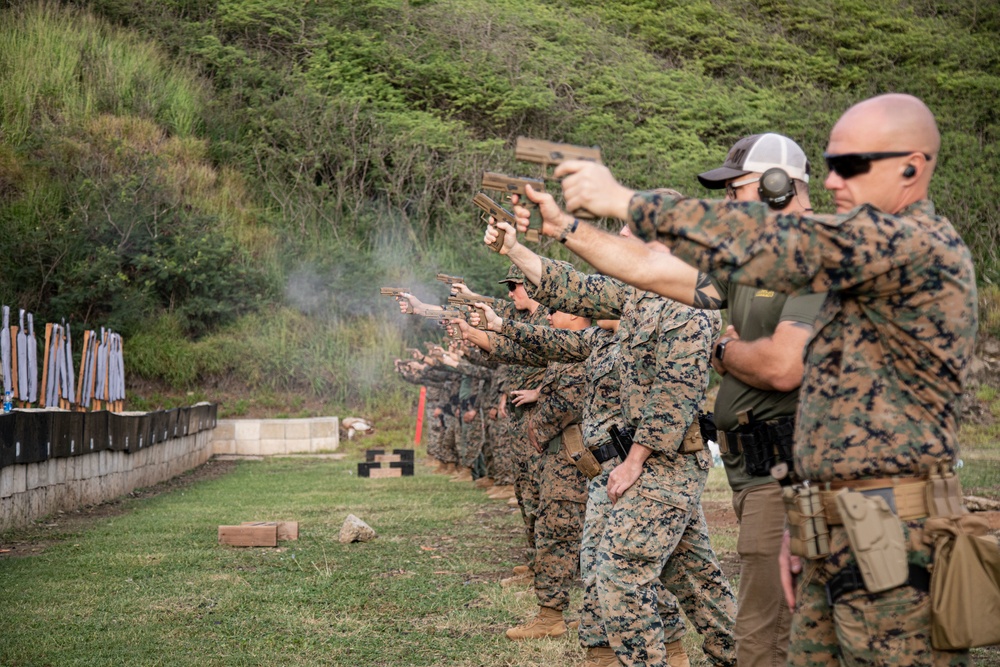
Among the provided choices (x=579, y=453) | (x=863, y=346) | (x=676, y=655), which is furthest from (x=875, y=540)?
(x=579, y=453)

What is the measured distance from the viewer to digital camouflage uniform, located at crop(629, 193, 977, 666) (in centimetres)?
261

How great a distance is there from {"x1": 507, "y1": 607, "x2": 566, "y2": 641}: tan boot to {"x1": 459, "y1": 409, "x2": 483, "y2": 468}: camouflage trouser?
926 cm

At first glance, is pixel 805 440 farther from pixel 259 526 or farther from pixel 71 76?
pixel 71 76

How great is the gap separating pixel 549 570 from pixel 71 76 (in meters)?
30.2

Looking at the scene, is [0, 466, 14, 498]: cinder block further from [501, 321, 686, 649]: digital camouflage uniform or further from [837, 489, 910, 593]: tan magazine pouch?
[837, 489, 910, 593]: tan magazine pouch

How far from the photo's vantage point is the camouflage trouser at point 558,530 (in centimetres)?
670

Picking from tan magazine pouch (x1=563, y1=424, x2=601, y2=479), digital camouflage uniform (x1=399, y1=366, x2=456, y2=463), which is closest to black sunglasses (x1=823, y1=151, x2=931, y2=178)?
tan magazine pouch (x1=563, y1=424, x2=601, y2=479)

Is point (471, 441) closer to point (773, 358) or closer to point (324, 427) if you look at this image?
point (324, 427)

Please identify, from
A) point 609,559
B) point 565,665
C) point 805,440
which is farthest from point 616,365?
point 805,440

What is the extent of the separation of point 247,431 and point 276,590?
56.5ft

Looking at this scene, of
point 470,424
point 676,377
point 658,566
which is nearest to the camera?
point 658,566

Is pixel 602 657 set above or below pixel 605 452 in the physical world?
below

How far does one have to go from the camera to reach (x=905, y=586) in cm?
278

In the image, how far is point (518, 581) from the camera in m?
8.22
